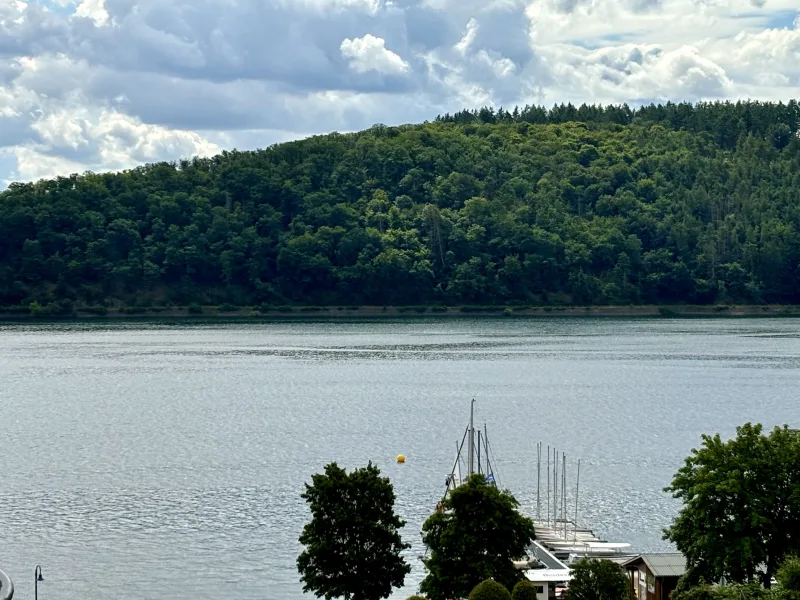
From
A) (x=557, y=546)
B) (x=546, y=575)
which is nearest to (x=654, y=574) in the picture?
(x=546, y=575)

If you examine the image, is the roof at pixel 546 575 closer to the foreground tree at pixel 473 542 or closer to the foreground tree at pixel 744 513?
the foreground tree at pixel 473 542

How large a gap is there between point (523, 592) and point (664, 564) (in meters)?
5.23

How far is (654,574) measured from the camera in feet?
127

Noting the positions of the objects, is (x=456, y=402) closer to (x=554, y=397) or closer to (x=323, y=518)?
(x=554, y=397)

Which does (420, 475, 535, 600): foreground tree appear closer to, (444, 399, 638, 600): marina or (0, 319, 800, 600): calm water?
(444, 399, 638, 600): marina

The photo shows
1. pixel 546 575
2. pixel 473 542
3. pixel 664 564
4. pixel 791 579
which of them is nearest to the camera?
pixel 791 579

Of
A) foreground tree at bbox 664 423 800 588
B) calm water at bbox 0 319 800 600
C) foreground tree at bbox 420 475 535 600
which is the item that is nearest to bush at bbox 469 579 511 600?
foreground tree at bbox 420 475 535 600

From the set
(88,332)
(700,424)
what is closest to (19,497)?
(700,424)

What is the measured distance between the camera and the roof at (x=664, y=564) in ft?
126

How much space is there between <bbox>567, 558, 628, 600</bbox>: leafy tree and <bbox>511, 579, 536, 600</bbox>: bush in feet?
4.95

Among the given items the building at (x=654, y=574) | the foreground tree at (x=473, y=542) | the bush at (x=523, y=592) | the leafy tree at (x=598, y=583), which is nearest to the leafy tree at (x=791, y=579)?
the leafy tree at (x=598, y=583)

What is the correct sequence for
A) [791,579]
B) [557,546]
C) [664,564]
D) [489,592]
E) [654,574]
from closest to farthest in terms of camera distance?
[791,579] < [489,592] < [654,574] < [664,564] < [557,546]

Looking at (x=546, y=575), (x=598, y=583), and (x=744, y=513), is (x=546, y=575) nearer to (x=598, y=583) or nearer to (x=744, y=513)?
(x=598, y=583)

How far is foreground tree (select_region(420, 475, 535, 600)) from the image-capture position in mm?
38688
